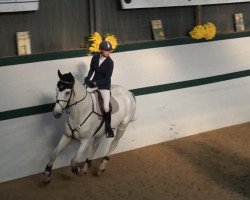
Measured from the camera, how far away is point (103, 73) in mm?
8008

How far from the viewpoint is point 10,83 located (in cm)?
803

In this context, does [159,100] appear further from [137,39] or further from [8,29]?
[8,29]

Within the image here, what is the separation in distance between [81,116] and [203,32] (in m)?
4.08

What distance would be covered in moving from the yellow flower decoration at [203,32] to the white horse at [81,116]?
2639mm

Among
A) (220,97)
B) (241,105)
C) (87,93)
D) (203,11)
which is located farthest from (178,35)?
(87,93)

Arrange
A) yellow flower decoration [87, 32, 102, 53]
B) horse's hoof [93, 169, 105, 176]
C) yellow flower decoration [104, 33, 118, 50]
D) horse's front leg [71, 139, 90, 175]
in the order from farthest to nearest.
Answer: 1. yellow flower decoration [104, 33, 118, 50]
2. yellow flower decoration [87, 32, 102, 53]
3. horse's hoof [93, 169, 105, 176]
4. horse's front leg [71, 139, 90, 175]

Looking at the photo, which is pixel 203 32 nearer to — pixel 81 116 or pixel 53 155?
pixel 81 116

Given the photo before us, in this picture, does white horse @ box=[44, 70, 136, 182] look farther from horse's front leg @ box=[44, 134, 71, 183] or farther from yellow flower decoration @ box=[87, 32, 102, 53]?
yellow flower decoration @ box=[87, 32, 102, 53]

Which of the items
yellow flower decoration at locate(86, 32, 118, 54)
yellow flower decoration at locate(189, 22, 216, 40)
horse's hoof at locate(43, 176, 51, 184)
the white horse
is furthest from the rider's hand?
yellow flower decoration at locate(189, 22, 216, 40)

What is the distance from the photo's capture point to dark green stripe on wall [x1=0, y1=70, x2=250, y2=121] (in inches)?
318

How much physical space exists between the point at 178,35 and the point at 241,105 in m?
2.56

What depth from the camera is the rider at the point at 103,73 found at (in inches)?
313

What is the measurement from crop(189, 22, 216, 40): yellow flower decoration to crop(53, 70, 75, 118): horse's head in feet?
13.5

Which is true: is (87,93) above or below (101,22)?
below
